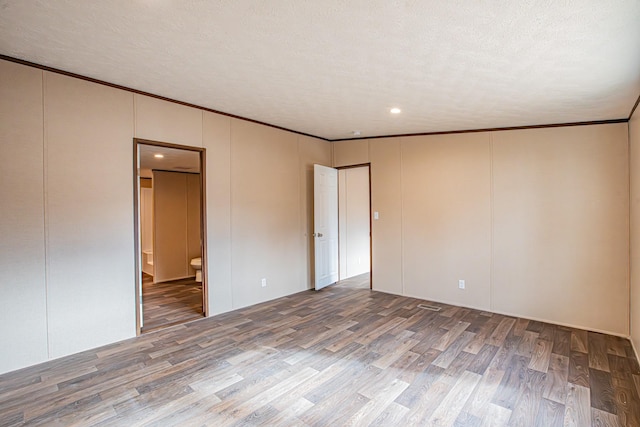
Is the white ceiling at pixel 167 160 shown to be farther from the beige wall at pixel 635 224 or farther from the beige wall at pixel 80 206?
the beige wall at pixel 635 224

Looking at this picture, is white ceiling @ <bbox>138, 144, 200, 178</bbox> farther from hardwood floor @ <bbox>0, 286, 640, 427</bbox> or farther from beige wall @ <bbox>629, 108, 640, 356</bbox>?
beige wall @ <bbox>629, 108, 640, 356</bbox>

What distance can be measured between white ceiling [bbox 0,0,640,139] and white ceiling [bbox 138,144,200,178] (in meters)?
1.27

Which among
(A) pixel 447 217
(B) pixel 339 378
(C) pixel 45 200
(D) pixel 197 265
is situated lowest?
(B) pixel 339 378

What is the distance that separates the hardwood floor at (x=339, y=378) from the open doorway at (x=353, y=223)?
248cm

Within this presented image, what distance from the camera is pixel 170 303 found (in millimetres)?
4840

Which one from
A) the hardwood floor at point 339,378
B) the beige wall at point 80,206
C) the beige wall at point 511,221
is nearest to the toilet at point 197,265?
the beige wall at point 80,206

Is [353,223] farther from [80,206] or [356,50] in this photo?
[80,206]

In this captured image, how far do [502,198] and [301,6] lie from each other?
12.0ft

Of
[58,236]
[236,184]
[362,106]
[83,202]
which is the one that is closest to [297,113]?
[362,106]

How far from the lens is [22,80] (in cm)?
273

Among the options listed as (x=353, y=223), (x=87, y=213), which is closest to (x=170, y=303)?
(x=87, y=213)

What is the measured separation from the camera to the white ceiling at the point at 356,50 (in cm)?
190

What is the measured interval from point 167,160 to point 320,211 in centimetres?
279

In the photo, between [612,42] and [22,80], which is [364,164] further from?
[22,80]
